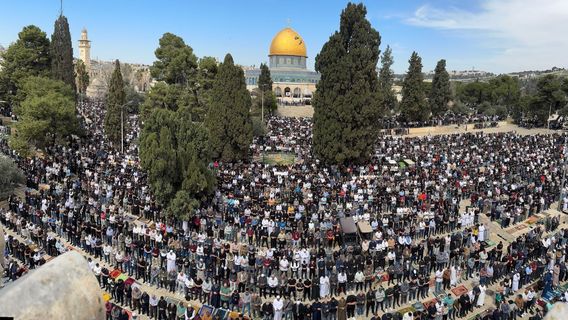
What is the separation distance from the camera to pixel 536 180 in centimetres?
2470

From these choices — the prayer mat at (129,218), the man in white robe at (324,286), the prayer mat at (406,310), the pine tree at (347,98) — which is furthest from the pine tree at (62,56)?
the prayer mat at (406,310)

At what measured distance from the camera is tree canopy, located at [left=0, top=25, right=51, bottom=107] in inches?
1474

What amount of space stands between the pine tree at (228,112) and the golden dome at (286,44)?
45.6 m

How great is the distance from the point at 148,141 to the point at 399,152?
1947cm

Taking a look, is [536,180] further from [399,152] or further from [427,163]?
[399,152]

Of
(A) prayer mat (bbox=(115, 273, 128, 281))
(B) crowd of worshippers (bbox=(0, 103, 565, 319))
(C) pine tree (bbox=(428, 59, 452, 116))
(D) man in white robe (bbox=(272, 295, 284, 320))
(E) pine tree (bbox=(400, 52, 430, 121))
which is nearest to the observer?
(D) man in white robe (bbox=(272, 295, 284, 320))

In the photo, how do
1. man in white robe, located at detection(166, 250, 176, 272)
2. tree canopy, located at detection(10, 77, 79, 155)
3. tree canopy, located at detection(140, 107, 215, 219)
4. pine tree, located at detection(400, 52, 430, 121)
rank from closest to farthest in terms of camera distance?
man in white robe, located at detection(166, 250, 176, 272) < tree canopy, located at detection(140, 107, 215, 219) < tree canopy, located at detection(10, 77, 79, 155) < pine tree, located at detection(400, 52, 430, 121)

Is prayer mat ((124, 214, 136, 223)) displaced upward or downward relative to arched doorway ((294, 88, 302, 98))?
downward

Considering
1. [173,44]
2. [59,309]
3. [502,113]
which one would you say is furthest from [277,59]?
[59,309]

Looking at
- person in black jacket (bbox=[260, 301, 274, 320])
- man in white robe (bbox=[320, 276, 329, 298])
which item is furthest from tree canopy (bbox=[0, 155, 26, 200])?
man in white robe (bbox=[320, 276, 329, 298])

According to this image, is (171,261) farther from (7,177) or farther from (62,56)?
(62,56)

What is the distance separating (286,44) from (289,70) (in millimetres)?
4169

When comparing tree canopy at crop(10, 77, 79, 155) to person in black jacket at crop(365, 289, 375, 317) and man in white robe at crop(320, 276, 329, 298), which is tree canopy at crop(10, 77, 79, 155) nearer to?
man in white robe at crop(320, 276, 329, 298)

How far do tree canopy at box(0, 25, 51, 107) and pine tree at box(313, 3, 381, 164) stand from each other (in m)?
24.5
